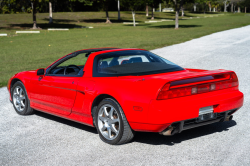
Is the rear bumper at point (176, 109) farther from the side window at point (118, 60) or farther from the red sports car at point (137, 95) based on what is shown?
the side window at point (118, 60)

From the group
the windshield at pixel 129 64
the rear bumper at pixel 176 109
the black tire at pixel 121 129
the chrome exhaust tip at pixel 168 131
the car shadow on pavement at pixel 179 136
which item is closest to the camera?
the rear bumper at pixel 176 109

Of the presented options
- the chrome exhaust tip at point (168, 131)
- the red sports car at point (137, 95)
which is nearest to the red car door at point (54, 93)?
the red sports car at point (137, 95)

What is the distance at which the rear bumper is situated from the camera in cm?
386

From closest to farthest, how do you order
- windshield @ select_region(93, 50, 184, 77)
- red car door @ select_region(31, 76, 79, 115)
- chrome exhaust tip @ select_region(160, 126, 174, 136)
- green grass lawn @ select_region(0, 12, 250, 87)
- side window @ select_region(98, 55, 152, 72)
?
chrome exhaust tip @ select_region(160, 126, 174, 136) < windshield @ select_region(93, 50, 184, 77) < side window @ select_region(98, 55, 152, 72) < red car door @ select_region(31, 76, 79, 115) < green grass lawn @ select_region(0, 12, 250, 87)

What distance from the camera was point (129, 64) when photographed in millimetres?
4926

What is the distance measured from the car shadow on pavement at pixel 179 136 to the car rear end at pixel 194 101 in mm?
417

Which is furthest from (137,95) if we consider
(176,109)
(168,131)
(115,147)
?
(115,147)

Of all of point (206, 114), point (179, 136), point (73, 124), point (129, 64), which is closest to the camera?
point (206, 114)

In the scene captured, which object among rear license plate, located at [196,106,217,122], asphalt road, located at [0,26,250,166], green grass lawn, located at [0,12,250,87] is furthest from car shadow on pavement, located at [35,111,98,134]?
green grass lawn, located at [0,12,250,87]

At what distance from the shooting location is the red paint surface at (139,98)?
12.8ft

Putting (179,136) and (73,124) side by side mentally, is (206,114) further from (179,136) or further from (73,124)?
(73,124)

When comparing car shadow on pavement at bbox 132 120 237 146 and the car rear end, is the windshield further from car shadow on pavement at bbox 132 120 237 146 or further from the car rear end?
car shadow on pavement at bbox 132 120 237 146

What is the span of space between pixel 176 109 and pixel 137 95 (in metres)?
0.52

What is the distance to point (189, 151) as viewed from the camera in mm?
4066
